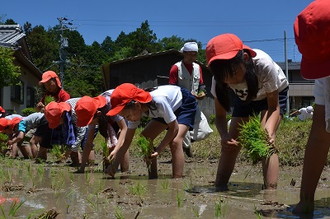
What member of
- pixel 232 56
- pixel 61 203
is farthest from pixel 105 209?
pixel 232 56

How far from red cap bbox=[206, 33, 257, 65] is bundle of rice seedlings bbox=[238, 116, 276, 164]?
20.0 inches

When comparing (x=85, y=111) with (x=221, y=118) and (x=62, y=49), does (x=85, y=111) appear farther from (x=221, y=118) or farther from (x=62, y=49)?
(x=62, y=49)

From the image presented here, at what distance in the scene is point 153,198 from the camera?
11.8 ft

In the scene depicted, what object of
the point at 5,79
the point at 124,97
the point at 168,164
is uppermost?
the point at 5,79

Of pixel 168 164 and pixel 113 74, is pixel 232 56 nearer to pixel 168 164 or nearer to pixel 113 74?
pixel 168 164

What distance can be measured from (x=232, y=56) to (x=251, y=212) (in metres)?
1.06

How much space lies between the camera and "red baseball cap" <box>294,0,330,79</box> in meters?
2.14

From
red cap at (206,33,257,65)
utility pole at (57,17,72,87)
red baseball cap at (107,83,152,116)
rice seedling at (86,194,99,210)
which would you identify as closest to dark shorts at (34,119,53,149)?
red baseball cap at (107,83,152,116)

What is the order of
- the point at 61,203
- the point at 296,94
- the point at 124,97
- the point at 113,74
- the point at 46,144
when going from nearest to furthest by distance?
the point at 61,203
the point at 124,97
the point at 46,144
the point at 113,74
the point at 296,94

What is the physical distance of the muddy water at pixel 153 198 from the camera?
2939mm

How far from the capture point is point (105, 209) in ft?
10.1

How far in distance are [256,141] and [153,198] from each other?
2.71ft

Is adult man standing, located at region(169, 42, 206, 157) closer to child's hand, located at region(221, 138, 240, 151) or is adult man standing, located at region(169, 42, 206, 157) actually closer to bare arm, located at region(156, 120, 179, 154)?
bare arm, located at region(156, 120, 179, 154)

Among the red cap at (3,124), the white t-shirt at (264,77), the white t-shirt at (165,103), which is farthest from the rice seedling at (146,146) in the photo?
the red cap at (3,124)
